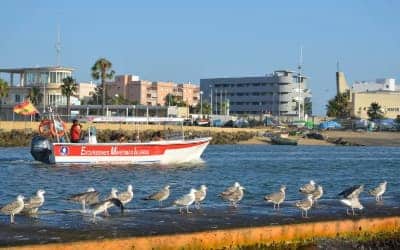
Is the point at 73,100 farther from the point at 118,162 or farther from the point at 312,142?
the point at 118,162

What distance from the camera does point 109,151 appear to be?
169ft

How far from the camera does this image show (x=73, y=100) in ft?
547

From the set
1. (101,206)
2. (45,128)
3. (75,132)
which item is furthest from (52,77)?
(101,206)

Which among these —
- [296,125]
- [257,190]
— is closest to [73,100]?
[296,125]

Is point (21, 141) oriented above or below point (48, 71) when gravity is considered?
below

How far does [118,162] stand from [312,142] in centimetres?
8464

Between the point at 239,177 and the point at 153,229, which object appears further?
the point at 239,177

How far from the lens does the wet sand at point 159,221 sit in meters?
15.2

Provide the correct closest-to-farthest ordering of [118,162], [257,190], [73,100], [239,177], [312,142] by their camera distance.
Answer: [257,190] → [239,177] → [118,162] → [312,142] → [73,100]

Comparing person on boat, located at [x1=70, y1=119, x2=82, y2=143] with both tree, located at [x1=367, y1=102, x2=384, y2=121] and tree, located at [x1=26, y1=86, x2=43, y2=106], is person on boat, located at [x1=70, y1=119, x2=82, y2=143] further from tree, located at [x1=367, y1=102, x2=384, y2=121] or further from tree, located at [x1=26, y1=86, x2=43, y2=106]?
tree, located at [x1=367, y1=102, x2=384, y2=121]

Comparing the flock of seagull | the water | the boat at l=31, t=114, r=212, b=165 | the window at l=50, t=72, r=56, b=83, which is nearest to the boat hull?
the boat at l=31, t=114, r=212, b=165

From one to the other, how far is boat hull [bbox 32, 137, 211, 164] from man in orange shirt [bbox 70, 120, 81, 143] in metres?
0.76

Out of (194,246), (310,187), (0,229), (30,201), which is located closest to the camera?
(194,246)

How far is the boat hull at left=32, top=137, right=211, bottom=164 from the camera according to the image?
50.3 meters
